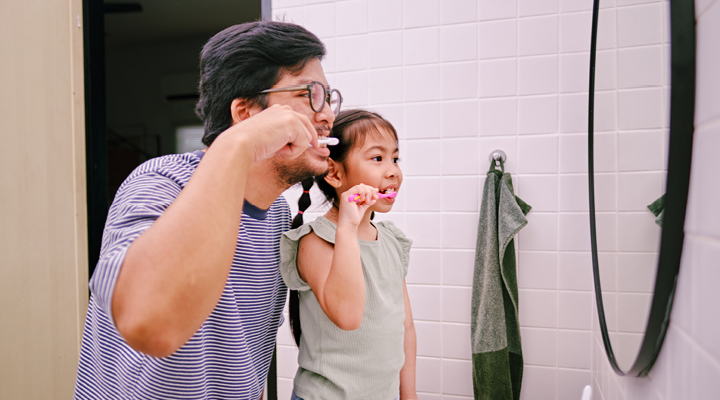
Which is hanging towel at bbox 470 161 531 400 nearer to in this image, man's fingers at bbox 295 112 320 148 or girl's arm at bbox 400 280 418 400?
girl's arm at bbox 400 280 418 400

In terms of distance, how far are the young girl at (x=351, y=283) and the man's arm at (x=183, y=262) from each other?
34cm

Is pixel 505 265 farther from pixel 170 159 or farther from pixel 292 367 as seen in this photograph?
pixel 170 159

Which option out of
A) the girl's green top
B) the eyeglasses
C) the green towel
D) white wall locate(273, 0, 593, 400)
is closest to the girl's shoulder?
the girl's green top

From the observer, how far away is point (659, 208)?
55cm

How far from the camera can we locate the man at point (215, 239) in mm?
468

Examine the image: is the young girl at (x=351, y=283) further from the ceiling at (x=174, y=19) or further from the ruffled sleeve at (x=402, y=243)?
the ceiling at (x=174, y=19)

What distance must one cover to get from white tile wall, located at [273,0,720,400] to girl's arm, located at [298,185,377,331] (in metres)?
0.72

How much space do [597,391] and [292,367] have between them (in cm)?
108

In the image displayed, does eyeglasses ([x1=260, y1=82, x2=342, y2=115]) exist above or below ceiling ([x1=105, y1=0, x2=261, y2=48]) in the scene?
below

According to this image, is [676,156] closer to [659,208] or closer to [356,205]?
[659,208]

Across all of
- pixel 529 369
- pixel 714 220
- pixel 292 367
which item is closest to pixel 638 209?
pixel 714 220

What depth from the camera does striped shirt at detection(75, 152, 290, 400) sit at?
645mm

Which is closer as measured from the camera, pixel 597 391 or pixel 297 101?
pixel 297 101

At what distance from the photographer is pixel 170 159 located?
77 cm
